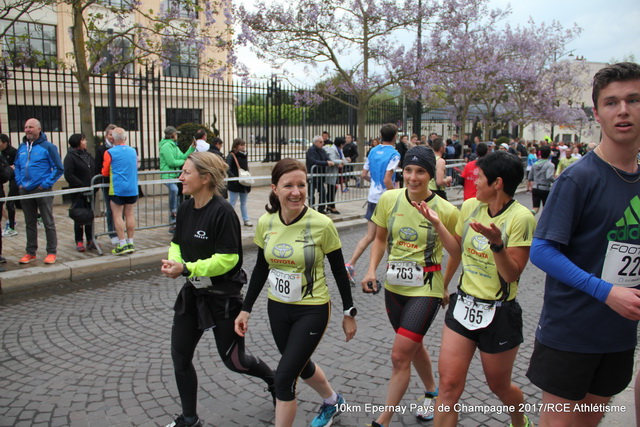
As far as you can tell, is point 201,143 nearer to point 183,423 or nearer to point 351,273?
point 351,273

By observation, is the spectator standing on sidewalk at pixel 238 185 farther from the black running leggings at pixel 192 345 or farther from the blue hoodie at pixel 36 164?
the black running leggings at pixel 192 345

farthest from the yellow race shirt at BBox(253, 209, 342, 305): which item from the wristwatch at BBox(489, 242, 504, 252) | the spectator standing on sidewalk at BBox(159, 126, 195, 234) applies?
the spectator standing on sidewalk at BBox(159, 126, 195, 234)

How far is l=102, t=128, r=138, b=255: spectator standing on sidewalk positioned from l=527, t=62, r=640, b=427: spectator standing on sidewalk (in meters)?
6.83

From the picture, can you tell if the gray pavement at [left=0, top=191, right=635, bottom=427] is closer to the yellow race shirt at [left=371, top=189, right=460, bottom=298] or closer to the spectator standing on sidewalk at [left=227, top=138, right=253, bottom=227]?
the yellow race shirt at [left=371, top=189, right=460, bottom=298]

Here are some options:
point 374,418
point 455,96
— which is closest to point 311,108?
point 455,96

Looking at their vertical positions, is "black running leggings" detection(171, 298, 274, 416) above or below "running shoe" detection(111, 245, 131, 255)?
above

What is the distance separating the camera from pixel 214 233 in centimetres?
332

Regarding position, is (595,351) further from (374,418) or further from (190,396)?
(190,396)

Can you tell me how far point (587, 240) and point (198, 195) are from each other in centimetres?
227

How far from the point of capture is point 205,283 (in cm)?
334

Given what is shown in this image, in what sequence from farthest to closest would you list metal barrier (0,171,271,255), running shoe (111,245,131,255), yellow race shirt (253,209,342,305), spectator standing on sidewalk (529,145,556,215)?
spectator standing on sidewalk (529,145,556,215), running shoe (111,245,131,255), metal barrier (0,171,271,255), yellow race shirt (253,209,342,305)

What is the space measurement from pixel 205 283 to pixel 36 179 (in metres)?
5.56

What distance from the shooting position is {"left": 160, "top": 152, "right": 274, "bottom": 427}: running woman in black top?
10.9 ft

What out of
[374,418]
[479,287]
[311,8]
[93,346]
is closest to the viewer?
[479,287]
